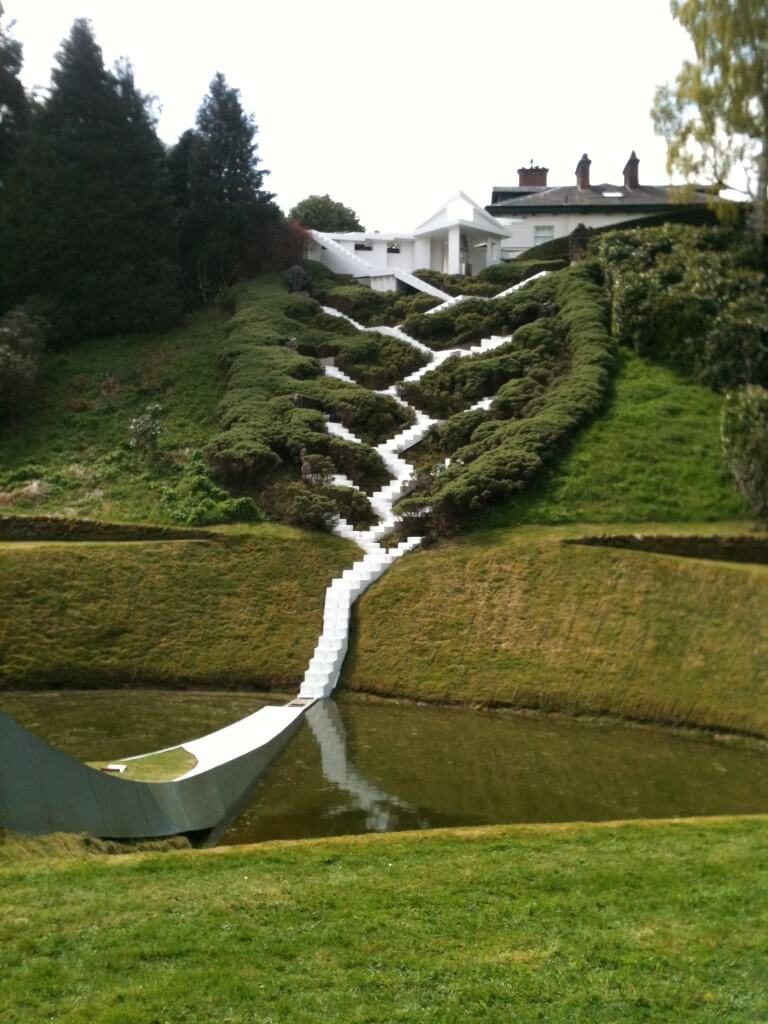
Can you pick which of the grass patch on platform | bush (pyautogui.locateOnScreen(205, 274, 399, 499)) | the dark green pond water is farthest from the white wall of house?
the grass patch on platform

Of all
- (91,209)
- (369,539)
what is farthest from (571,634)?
(91,209)

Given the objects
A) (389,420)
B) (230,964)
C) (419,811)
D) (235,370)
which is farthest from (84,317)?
(230,964)

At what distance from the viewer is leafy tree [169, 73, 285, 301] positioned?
37.4 meters

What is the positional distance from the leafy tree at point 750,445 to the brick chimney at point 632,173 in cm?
3132

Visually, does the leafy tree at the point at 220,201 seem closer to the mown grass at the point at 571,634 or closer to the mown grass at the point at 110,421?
the mown grass at the point at 110,421

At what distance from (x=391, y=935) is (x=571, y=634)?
11069mm

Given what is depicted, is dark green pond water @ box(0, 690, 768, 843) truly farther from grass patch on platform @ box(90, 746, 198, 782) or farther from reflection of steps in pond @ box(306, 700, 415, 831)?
grass patch on platform @ box(90, 746, 198, 782)

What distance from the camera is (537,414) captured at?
25.4 m

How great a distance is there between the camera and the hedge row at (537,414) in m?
21.3

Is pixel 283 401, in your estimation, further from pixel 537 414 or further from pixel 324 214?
pixel 324 214

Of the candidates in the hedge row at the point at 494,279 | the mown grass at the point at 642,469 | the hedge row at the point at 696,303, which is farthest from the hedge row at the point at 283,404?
the hedge row at the point at 696,303

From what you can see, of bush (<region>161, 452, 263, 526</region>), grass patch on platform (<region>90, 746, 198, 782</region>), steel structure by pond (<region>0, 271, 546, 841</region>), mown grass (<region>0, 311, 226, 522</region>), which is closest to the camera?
steel structure by pond (<region>0, 271, 546, 841</region>)

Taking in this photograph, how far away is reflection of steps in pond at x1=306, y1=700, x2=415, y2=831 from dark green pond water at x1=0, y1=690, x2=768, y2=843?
2 centimetres

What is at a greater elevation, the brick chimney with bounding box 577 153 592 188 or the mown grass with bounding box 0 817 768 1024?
the brick chimney with bounding box 577 153 592 188
